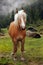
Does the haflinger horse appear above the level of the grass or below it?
above

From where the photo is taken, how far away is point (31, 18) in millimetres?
33844

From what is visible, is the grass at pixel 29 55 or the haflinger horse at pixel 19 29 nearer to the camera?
the haflinger horse at pixel 19 29

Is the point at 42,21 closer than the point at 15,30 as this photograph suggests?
No

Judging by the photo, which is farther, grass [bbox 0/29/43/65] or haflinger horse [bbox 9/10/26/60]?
grass [bbox 0/29/43/65]

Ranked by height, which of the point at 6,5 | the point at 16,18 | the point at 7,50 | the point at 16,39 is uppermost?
the point at 16,18

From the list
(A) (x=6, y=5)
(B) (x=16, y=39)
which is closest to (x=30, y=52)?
(B) (x=16, y=39)

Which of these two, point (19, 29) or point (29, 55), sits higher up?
point (19, 29)

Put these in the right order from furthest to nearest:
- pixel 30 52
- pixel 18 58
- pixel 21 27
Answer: pixel 30 52, pixel 18 58, pixel 21 27

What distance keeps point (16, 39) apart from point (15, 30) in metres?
0.37

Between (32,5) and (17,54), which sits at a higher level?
(17,54)

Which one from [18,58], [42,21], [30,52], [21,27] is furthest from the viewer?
[42,21]

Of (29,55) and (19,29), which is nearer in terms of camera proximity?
(19,29)

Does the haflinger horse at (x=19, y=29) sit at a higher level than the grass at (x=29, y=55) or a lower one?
higher

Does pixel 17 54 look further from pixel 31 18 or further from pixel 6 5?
pixel 6 5
